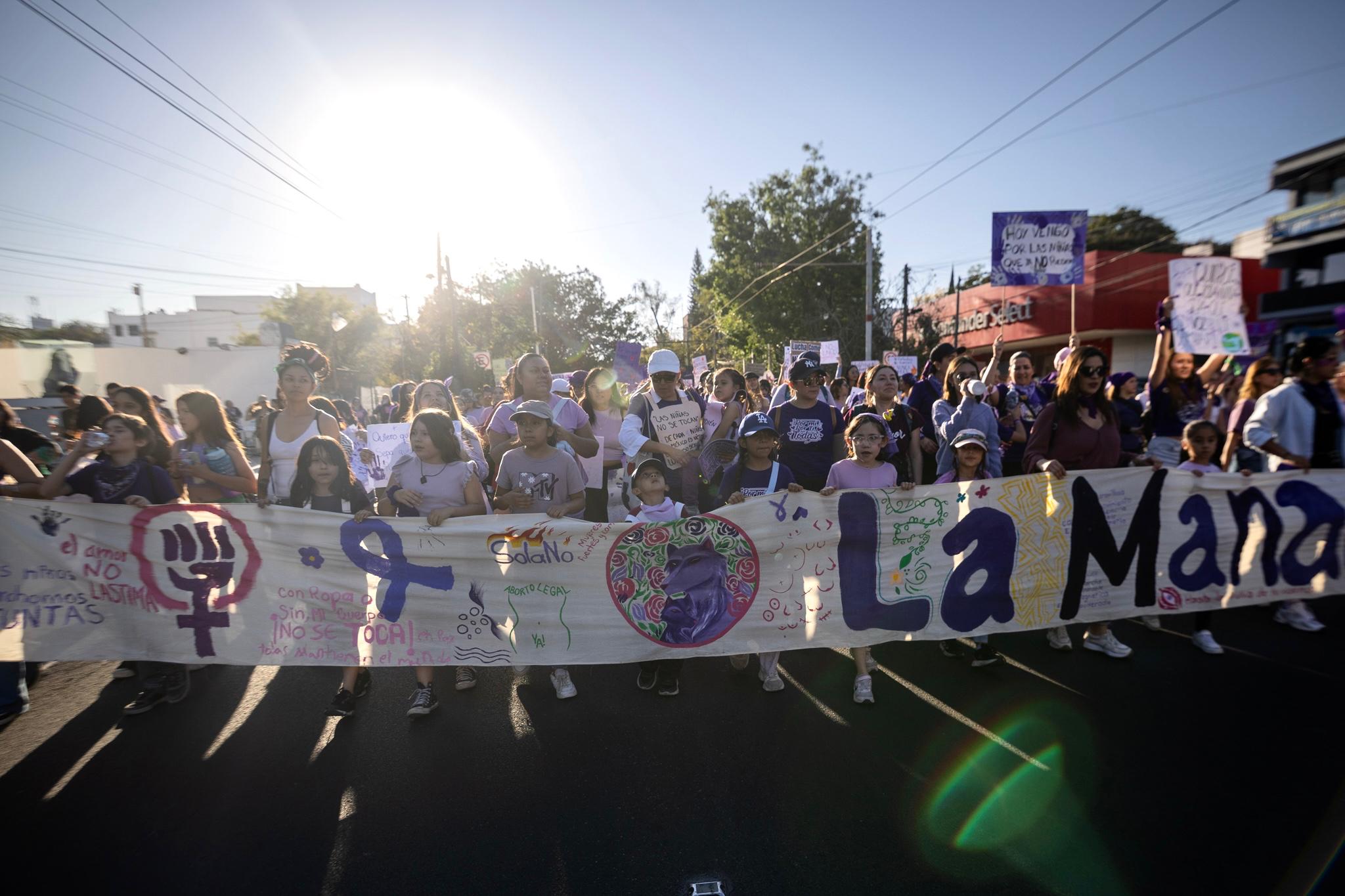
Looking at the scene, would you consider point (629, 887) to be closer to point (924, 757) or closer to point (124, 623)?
point (924, 757)

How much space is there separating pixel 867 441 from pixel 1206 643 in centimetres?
275

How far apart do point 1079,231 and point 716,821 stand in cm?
820

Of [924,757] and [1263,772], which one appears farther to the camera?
[924,757]

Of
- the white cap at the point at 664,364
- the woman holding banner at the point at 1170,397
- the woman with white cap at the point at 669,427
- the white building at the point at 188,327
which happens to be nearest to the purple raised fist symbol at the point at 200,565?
the woman with white cap at the point at 669,427

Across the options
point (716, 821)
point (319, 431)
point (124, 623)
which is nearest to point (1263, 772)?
point (716, 821)

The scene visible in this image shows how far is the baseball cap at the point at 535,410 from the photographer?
12.4 feet

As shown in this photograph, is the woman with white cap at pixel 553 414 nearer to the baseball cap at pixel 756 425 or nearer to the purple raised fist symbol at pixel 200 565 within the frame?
the baseball cap at pixel 756 425

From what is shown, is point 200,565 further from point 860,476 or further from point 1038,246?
point 1038,246

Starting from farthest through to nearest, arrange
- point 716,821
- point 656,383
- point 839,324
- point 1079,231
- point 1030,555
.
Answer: point 839,324 < point 1079,231 < point 656,383 < point 1030,555 < point 716,821

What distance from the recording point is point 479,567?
3486 millimetres

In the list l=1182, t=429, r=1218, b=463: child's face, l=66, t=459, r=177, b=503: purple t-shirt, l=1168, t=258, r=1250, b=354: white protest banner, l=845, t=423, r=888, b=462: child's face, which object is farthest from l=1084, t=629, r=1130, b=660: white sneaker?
l=66, t=459, r=177, b=503: purple t-shirt

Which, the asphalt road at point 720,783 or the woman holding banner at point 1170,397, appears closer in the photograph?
the asphalt road at point 720,783

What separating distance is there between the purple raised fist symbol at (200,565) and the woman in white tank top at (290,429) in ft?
1.45

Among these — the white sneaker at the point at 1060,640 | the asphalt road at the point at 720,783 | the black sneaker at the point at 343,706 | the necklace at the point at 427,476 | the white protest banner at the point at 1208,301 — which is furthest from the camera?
the white protest banner at the point at 1208,301
